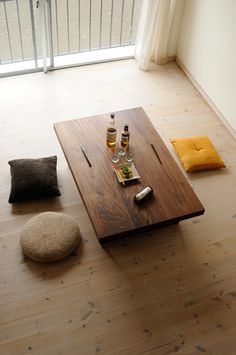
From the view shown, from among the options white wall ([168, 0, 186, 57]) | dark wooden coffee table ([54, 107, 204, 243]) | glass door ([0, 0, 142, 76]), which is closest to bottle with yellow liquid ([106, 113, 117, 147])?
dark wooden coffee table ([54, 107, 204, 243])

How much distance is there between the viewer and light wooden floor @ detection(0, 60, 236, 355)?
2.61 m

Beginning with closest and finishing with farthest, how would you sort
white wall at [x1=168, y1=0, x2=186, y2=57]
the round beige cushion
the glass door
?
the round beige cushion, the glass door, white wall at [x1=168, y1=0, x2=186, y2=57]

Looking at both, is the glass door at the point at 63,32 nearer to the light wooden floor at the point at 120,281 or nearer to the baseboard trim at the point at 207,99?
the baseboard trim at the point at 207,99

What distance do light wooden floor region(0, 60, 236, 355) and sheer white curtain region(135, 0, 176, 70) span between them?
0.98m

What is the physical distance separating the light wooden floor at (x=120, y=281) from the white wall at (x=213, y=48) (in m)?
0.42

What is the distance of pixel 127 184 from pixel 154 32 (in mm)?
2005

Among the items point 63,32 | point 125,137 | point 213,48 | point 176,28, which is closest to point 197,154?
point 125,137

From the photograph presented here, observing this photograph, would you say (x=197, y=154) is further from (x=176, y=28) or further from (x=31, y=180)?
(x=176, y=28)

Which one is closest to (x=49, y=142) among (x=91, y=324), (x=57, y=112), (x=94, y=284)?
(x=57, y=112)

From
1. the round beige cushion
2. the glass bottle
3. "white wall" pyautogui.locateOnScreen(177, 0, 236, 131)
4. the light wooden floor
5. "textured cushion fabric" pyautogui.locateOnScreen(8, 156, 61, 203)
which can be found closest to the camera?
the light wooden floor

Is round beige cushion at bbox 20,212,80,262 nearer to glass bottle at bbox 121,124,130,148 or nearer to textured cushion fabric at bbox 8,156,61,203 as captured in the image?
textured cushion fabric at bbox 8,156,61,203

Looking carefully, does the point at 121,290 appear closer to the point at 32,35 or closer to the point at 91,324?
the point at 91,324

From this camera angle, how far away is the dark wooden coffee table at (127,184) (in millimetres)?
2668

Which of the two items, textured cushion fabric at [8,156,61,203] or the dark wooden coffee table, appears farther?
textured cushion fabric at [8,156,61,203]
